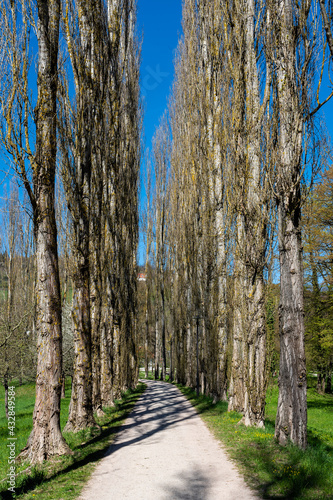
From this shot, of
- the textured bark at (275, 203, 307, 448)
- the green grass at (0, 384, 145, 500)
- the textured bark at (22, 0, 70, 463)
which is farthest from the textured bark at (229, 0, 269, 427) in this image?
the textured bark at (22, 0, 70, 463)

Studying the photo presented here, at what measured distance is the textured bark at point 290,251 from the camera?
5711 mm

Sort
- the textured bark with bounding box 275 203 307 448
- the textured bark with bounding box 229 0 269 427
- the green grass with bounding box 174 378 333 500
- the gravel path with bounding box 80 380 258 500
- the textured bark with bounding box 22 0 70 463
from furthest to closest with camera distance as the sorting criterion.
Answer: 1. the textured bark with bounding box 229 0 269 427
2. the textured bark with bounding box 275 203 307 448
3. the textured bark with bounding box 22 0 70 463
4. the gravel path with bounding box 80 380 258 500
5. the green grass with bounding box 174 378 333 500

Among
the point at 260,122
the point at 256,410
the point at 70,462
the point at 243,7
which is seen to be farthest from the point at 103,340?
the point at 243,7

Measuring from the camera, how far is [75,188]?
26.7ft

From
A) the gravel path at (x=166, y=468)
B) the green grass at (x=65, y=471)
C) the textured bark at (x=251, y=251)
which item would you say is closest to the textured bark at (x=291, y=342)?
the gravel path at (x=166, y=468)

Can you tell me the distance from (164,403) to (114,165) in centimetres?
791

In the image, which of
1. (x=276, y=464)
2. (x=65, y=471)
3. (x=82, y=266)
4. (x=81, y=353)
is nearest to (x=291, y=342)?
(x=276, y=464)

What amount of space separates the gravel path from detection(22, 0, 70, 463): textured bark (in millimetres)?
901

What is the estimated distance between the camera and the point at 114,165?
13164 mm

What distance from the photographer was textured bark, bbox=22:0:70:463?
214 inches

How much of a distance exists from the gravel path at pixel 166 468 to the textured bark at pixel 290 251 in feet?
3.82

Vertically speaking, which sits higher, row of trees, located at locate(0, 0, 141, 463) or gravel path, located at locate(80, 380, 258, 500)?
row of trees, located at locate(0, 0, 141, 463)

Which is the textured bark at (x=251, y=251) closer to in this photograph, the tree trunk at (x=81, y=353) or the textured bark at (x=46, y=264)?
the tree trunk at (x=81, y=353)

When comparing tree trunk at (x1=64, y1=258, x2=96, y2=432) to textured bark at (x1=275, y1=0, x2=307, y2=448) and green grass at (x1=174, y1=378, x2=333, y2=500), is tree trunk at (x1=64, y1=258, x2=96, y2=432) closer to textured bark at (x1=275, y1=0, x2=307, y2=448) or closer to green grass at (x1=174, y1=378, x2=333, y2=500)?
green grass at (x1=174, y1=378, x2=333, y2=500)
